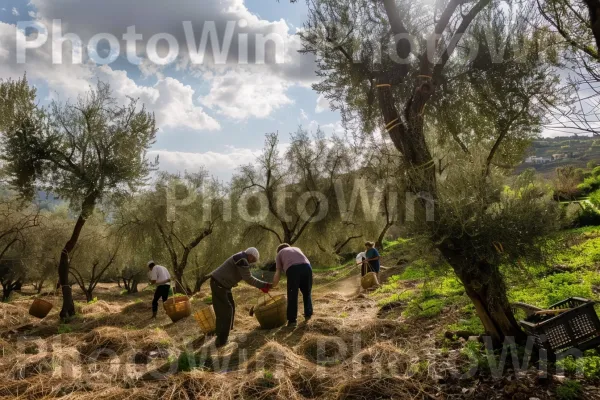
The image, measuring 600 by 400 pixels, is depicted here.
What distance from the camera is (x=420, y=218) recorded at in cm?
480

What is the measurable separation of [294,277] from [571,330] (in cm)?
478

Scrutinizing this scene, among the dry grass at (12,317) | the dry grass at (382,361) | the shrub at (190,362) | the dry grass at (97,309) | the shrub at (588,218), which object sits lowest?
the dry grass at (97,309)

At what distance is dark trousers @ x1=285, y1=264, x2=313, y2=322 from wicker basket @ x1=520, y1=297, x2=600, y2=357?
4466mm

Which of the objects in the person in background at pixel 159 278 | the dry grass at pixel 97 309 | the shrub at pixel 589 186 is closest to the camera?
the person in background at pixel 159 278

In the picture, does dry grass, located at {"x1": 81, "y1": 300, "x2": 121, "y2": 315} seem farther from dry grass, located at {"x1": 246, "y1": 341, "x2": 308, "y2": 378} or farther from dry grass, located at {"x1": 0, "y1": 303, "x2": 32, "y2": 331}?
dry grass, located at {"x1": 246, "y1": 341, "x2": 308, "y2": 378}

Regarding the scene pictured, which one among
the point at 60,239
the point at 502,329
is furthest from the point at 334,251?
the point at 502,329

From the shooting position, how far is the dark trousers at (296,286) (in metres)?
7.89

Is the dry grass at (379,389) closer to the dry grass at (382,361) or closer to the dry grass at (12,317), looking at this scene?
the dry grass at (382,361)

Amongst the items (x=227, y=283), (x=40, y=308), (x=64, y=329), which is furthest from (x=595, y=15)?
(x=40, y=308)

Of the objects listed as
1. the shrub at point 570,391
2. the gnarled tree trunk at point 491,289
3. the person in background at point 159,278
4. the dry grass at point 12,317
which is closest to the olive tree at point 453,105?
the gnarled tree trunk at point 491,289

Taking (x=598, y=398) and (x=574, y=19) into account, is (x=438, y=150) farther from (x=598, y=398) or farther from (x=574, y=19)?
(x=598, y=398)

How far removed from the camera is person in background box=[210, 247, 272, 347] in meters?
7.27

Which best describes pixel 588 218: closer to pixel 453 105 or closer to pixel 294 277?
pixel 453 105

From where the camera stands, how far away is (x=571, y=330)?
4.17 m
